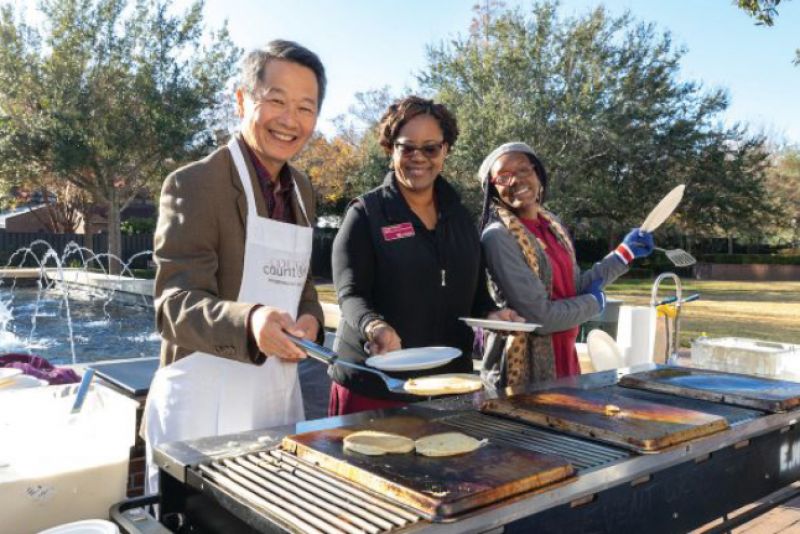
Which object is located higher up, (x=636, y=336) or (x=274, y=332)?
(x=274, y=332)

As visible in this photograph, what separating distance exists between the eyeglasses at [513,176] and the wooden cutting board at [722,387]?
2.84 feet

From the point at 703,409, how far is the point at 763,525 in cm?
152

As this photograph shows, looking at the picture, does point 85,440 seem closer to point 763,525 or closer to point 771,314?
point 763,525

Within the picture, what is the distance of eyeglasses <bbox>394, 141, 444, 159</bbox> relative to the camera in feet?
7.14

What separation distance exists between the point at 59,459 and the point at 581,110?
1837 cm

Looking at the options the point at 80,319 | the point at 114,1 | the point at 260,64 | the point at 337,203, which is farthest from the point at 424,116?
the point at 337,203

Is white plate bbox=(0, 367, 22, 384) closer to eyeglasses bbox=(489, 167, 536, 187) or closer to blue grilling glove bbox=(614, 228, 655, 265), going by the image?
eyeglasses bbox=(489, 167, 536, 187)

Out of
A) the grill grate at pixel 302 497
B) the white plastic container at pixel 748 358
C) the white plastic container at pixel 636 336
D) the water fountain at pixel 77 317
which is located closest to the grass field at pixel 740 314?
the white plastic container at pixel 636 336

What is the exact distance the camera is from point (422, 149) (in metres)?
2.18

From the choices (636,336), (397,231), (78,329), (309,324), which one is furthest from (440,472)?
(78,329)

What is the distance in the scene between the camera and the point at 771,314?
11.6 meters

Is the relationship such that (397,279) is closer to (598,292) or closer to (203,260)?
(203,260)

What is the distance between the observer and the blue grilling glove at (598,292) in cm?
243

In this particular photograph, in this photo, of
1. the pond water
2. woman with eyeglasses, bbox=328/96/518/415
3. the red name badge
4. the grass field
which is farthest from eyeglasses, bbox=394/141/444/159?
the grass field
